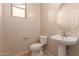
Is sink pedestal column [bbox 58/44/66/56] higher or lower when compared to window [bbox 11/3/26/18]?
lower

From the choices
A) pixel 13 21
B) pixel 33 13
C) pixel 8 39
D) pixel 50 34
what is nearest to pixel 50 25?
pixel 50 34

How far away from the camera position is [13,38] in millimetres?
1823

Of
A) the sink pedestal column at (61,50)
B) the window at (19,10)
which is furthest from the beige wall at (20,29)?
the sink pedestal column at (61,50)

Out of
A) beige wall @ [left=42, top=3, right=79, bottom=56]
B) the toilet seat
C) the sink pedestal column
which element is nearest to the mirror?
beige wall @ [left=42, top=3, right=79, bottom=56]

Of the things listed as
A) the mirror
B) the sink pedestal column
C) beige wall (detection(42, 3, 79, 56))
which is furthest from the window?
the sink pedestal column

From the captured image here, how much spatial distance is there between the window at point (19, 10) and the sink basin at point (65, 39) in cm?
61

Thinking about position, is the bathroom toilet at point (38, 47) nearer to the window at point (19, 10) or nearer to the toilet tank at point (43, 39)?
the toilet tank at point (43, 39)

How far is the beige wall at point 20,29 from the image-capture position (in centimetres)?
179

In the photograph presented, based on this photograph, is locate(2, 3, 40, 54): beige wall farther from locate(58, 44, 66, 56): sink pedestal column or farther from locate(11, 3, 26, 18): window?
locate(58, 44, 66, 56): sink pedestal column

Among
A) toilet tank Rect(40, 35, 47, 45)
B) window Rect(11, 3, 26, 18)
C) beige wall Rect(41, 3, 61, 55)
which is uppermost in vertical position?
window Rect(11, 3, 26, 18)

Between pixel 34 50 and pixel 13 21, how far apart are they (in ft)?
1.87

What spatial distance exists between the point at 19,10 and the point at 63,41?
2.81 feet

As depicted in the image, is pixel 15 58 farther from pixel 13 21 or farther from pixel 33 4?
pixel 33 4

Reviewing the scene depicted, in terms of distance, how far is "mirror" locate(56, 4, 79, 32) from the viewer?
5.79ft
